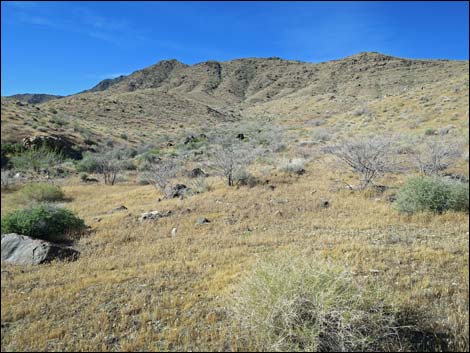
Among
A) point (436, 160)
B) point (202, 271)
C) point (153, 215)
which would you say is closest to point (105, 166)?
point (153, 215)

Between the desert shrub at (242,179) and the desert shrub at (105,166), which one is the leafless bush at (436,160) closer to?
the desert shrub at (242,179)

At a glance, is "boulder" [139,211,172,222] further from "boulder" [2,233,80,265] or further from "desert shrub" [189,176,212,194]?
"desert shrub" [189,176,212,194]

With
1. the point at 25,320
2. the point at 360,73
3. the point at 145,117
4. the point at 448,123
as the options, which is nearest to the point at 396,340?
the point at 25,320

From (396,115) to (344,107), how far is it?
19.2 metres

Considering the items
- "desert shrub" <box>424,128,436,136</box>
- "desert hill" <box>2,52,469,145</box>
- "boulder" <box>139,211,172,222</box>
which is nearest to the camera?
"boulder" <box>139,211,172,222</box>

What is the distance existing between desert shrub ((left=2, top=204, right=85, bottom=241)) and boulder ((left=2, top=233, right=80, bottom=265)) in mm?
798

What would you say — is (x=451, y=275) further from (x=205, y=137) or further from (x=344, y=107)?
(x=344, y=107)

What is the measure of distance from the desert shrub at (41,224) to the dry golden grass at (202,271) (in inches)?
29.6

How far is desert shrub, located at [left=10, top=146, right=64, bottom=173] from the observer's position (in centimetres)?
2267

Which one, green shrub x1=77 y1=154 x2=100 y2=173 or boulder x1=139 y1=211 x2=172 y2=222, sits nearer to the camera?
boulder x1=139 y1=211 x2=172 y2=222

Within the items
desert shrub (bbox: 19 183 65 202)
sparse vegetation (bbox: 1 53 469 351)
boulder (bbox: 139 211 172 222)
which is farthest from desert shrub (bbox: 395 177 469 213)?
desert shrub (bbox: 19 183 65 202)

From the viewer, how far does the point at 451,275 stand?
5.13 meters

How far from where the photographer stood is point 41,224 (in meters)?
8.14

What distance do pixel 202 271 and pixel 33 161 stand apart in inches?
879
